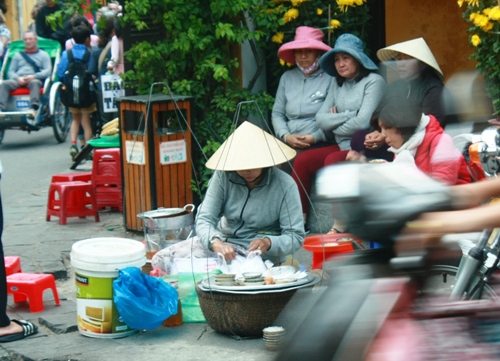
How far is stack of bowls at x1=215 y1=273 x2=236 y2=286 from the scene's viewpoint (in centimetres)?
521

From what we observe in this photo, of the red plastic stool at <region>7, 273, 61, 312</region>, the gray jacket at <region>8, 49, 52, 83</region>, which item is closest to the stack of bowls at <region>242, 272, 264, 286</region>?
the red plastic stool at <region>7, 273, 61, 312</region>

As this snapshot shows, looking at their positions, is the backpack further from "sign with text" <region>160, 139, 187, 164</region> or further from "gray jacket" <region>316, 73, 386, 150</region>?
"gray jacket" <region>316, 73, 386, 150</region>

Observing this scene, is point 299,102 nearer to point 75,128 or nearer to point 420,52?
point 420,52

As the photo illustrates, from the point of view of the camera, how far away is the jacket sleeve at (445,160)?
5.30 metres

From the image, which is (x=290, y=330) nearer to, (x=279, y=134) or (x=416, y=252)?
(x=416, y=252)

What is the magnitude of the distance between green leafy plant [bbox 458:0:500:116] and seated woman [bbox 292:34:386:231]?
78 centimetres

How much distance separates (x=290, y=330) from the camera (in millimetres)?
1872

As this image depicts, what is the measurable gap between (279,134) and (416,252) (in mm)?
5745

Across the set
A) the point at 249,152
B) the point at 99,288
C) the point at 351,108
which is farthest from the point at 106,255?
the point at 351,108

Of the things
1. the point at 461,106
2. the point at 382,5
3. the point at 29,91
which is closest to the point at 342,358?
the point at 461,106

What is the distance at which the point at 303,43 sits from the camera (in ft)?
24.3

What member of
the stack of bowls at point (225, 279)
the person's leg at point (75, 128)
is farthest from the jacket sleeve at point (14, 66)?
the stack of bowls at point (225, 279)

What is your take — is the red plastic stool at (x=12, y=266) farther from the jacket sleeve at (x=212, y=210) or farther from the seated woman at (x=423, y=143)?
the seated woman at (x=423, y=143)

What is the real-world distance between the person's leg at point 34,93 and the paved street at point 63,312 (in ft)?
6.95
